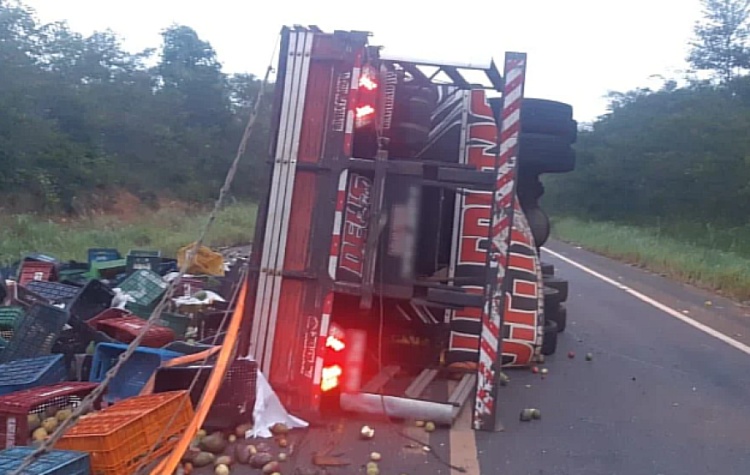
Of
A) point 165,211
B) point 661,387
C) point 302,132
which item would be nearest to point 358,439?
point 302,132

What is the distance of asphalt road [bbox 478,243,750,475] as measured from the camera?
5.61 metres

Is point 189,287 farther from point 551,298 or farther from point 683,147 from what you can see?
point 683,147

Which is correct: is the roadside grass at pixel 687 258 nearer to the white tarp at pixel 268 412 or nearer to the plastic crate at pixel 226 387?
the white tarp at pixel 268 412

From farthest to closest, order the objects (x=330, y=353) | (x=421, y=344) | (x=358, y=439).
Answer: (x=421, y=344), (x=330, y=353), (x=358, y=439)

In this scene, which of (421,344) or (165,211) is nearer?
(421,344)

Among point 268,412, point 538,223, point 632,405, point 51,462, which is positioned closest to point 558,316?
point 538,223

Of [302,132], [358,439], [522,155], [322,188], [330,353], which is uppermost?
[522,155]

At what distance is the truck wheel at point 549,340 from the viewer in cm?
897

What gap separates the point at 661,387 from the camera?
775cm

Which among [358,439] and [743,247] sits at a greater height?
[743,247]

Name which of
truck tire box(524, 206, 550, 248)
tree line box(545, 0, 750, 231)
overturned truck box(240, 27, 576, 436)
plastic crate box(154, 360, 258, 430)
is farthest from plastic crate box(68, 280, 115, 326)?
tree line box(545, 0, 750, 231)

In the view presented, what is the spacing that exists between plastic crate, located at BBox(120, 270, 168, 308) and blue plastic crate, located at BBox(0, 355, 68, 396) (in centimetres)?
254

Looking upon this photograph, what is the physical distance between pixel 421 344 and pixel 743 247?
22.1 m

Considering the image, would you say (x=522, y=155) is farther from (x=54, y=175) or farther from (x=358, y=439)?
(x=54, y=175)
